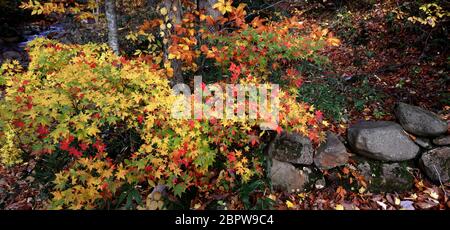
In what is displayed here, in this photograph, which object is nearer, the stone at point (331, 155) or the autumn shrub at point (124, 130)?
the autumn shrub at point (124, 130)

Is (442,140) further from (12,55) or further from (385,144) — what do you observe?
(12,55)

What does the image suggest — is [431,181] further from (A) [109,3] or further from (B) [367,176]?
(A) [109,3]

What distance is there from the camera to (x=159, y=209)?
4078mm

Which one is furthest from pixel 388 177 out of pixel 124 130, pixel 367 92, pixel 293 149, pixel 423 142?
pixel 124 130

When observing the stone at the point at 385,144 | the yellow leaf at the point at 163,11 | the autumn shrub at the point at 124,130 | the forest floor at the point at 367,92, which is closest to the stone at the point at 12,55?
the forest floor at the point at 367,92

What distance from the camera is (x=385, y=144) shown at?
456 centimetres

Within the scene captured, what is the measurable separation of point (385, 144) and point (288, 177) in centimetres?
156

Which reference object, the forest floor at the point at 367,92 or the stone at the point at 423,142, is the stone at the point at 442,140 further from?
the forest floor at the point at 367,92

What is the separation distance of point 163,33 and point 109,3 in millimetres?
1844

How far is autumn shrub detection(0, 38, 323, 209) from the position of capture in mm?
3768

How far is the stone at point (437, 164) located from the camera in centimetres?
440

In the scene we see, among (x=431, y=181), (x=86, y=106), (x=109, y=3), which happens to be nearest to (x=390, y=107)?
(x=431, y=181)

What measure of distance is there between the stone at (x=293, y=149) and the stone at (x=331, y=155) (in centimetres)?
13

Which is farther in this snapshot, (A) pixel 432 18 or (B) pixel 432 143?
(A) pixel 432 18
